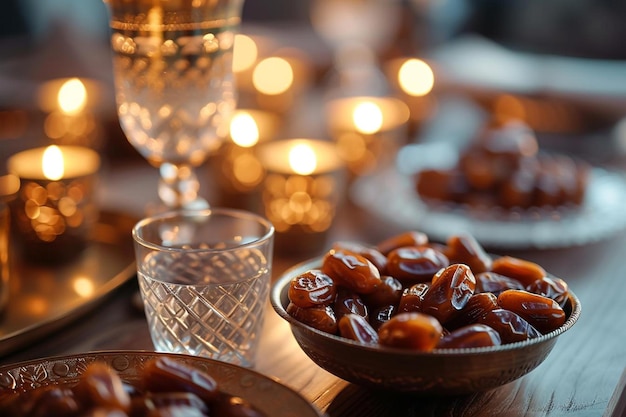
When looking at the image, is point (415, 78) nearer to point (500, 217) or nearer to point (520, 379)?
point (500, 217)

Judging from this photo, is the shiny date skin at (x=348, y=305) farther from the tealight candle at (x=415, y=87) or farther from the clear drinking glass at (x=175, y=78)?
the tealight candle at (x=415, y=87)

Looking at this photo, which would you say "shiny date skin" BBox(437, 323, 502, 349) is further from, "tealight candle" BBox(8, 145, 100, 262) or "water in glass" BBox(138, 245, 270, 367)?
"tealight candle" BBox(8, 145, 100, 262)

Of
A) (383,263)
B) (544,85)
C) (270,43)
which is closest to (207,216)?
(383,263)

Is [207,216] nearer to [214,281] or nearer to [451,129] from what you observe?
[214,281]

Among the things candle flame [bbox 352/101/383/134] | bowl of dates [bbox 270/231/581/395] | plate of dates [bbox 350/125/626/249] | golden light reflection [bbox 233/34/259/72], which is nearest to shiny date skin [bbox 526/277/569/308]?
bowl of dates [bbox 270/231/581/395]

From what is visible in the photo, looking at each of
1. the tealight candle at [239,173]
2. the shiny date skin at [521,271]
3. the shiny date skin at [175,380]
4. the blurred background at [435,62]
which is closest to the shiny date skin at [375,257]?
the shiny date skin at [521,271]

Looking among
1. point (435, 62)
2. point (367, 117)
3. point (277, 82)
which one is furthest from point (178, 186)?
point (435, 62)
